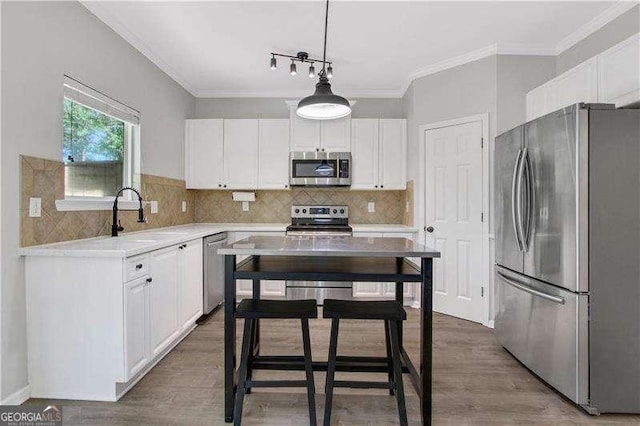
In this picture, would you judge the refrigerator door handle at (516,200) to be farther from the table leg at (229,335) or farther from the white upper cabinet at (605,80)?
the table leg at (229,335)

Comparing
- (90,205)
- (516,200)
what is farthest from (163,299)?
(516,200)

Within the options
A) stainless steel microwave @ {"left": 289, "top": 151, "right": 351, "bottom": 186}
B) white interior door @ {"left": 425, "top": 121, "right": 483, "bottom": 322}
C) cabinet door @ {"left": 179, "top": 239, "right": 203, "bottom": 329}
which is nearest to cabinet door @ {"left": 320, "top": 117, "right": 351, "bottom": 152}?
stainless steel microwave @ {"left": 289, "top": 151, "right": 351, "bottom": 186}

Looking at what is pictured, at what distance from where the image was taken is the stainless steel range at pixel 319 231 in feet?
12.3

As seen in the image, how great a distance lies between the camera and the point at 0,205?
5.94 ft

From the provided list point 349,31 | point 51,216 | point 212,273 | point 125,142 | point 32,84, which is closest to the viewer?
point 32,84

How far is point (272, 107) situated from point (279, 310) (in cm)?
334

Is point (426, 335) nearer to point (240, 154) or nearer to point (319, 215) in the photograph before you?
point (319, 215)

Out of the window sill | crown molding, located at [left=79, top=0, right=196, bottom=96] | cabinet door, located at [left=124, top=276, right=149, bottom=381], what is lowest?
cabinet door, located at [left=124, top=276, right=149, bottom=381]

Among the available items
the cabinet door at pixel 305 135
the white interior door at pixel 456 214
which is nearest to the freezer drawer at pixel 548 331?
the white interior door at pixel 456 214

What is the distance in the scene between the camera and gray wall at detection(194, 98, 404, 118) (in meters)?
4.46

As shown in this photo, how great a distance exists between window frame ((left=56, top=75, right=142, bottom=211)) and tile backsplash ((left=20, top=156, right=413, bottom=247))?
0.06m

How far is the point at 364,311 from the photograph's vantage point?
5.83 feet

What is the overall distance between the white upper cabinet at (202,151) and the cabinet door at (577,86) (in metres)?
3.55

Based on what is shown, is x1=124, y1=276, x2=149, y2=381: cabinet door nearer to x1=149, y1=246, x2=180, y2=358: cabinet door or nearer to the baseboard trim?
x1=149, y1=246, x2=180, y2=358: cabinet door
